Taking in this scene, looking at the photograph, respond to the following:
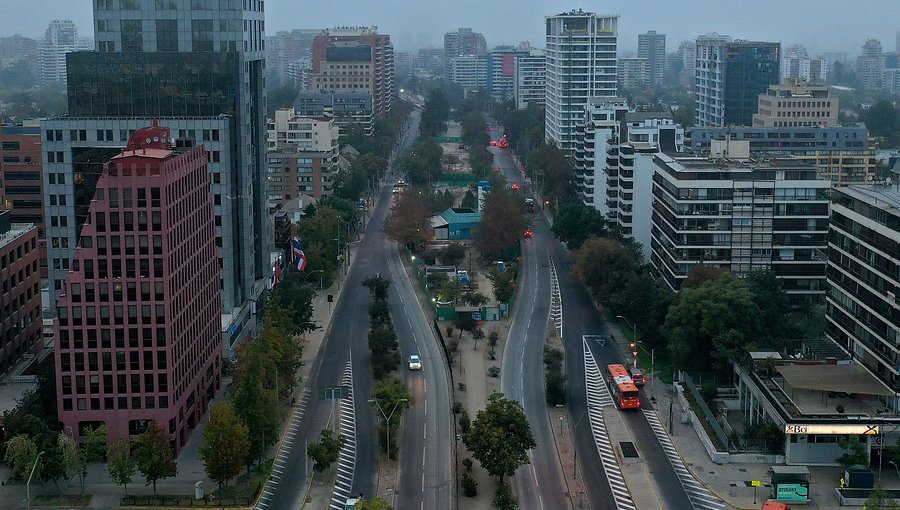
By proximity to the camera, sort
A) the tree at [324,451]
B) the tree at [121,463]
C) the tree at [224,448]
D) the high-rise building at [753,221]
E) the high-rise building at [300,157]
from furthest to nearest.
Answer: the high-rise building at [300,157] < the high-rise building at [753,221] < the tree at [324,451] < the tree at [224,448] < the tree at [121,463]

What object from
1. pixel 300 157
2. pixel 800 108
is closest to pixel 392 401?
pixel 300 157

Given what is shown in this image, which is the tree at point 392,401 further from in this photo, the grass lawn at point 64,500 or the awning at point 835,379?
the awning at point 835,379

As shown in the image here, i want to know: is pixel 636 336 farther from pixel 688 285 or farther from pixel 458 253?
pixel 458 253

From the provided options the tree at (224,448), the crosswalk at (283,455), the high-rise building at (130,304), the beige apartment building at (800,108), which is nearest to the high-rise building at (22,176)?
the crosswalk at (283,455)

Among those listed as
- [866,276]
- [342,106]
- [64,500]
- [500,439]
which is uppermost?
[342,106]

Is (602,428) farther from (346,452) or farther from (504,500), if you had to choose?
(504,500)

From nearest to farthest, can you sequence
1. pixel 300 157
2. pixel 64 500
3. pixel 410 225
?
1. pixel 64 500
2. pixel 410 225
3. pixel 300 157

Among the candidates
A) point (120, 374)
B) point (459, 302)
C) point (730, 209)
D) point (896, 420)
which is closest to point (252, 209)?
point (459, 302)
